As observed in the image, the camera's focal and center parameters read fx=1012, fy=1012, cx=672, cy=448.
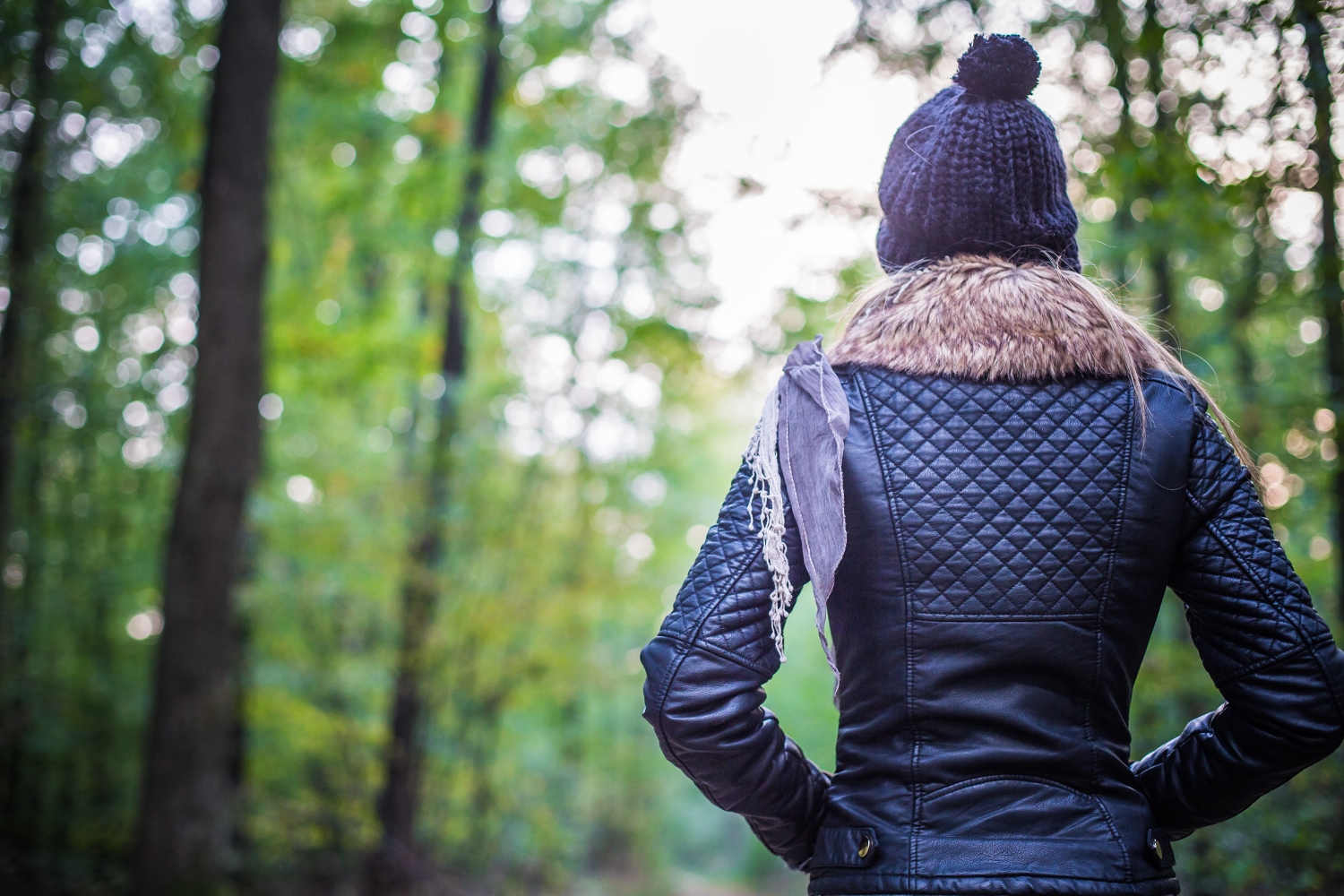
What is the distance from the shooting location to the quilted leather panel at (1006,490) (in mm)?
1577

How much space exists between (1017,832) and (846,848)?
10.0 inches

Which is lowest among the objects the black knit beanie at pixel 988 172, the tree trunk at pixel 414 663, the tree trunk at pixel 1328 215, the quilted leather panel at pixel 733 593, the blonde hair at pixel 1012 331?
the tree trunk at pixel 414 663

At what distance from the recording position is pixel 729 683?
1.56 metres

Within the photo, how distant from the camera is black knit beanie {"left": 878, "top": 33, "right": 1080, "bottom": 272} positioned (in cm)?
180

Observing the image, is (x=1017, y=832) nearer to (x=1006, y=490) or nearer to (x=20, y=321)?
(x=1006, y=490)

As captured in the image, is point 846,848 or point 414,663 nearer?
point 846,848

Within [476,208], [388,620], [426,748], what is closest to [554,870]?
[426,748]

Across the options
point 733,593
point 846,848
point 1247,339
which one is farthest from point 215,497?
point 1247,339

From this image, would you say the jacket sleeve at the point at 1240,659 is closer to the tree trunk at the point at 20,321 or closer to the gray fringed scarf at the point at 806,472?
the gray fringed scarf at the point at 806,472

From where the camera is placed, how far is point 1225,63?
4.29 metres

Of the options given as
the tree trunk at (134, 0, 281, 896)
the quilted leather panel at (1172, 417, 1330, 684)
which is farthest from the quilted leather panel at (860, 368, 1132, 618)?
the tree trunk at (134, 0, 281, 896)

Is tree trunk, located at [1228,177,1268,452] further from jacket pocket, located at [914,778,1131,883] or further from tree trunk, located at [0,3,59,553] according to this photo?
tree trunk, located at [0,3,59,553]

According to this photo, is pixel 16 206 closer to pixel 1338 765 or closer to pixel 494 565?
pixel 494 565

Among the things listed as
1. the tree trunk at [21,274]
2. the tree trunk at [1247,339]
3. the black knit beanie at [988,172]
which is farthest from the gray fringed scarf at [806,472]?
the tree trunk at [21,274]
